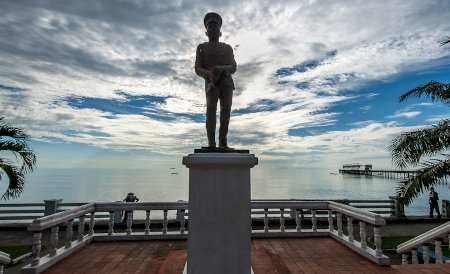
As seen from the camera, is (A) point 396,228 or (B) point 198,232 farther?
(A) point 396,228

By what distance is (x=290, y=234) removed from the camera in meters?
7.39

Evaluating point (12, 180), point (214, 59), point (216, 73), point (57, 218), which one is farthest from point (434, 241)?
point (12, 180)

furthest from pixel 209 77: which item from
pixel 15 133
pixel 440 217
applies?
pixel 440 217

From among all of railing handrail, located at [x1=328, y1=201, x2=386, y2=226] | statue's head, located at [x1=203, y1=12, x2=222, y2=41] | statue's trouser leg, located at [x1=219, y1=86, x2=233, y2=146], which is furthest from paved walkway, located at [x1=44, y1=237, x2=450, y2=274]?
statue's head, located at [x1=203, y1=12, x2=222, y2=41]

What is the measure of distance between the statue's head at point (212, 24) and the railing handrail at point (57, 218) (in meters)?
4.38

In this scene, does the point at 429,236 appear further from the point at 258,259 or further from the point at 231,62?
the point at 231,62

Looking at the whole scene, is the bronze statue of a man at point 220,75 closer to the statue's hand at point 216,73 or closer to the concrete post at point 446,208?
the statue's hand at point 216,73

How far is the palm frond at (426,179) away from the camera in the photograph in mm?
7000

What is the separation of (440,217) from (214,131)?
660 inches

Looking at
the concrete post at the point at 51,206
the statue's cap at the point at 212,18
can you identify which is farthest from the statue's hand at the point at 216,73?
the concrete post at the point at 51,206

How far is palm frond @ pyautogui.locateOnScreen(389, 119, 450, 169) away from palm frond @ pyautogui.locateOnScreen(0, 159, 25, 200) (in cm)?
1032

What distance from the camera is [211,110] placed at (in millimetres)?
4570

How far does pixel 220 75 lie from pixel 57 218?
422 centimetres

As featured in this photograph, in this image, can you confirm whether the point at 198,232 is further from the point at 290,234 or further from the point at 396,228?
the point at 396,228
